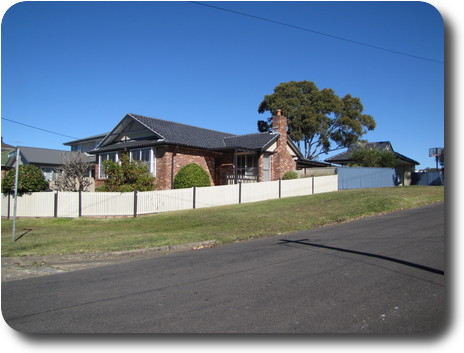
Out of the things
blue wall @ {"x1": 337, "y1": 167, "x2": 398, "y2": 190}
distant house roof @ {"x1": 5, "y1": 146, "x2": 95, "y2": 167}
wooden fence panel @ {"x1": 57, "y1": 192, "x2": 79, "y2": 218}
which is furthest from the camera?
distant house roof @ {"x1": 5, "y1": 146, "x2": 95, "y2": 167}

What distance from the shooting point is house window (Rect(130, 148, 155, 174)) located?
2548 centimetres

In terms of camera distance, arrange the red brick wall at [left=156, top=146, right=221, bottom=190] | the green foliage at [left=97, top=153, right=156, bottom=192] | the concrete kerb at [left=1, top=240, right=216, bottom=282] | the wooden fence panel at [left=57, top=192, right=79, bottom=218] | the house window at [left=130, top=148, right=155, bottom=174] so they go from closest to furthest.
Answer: the concrete kerb at [left=1, top=240, right=216, bottom=282] → the wooden fence panel at [left=57, top=192, right=79, bottom=218] → the green foliage at [left=97, top=153, right=156, bottom=192] → the red brick wall at [left=156, top=146, right=221, bottom=190] → the house window at [left=130, top=148, right=155, bottom=174]

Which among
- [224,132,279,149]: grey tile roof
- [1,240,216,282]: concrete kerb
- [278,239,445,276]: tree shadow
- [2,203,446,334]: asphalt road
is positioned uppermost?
[224,132,279,149]: grey tile roof

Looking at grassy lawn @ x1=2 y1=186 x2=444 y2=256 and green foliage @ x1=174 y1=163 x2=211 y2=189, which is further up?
green foliage @ x1=174 y1=163 x2=211 y2=189

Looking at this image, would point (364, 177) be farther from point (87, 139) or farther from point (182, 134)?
point (87, 139)

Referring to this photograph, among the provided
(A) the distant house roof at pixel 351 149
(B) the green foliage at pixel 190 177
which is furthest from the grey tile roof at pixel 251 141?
(A) the distant house roof at pixel 351 149

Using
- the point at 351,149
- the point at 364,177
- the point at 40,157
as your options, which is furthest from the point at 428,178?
the point at 40,157

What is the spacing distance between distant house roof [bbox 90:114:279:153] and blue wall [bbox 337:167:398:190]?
603 centimetres

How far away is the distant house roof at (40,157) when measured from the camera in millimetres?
39312

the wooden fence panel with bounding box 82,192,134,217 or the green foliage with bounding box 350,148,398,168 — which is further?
the green foliage with bounding box 350,148,398,168

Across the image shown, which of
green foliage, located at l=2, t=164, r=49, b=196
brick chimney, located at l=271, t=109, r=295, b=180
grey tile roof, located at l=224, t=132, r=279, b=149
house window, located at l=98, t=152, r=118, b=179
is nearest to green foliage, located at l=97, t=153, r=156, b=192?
green foliage, located at l=2, t=164, r=49, b=196

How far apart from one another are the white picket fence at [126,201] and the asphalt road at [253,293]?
10885mm

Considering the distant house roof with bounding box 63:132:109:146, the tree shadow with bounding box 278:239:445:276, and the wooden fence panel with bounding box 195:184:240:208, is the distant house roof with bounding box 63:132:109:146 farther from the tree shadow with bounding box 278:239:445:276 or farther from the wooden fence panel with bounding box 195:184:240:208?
the tree shadow with bounding box 278:239:445:276

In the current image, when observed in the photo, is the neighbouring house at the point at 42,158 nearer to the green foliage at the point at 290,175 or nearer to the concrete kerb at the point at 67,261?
the green foliage at the point at 290,175
